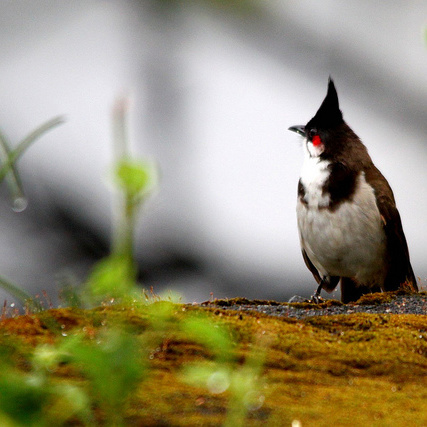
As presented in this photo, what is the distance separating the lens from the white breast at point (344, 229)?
4.84m

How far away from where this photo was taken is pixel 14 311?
2.99 m

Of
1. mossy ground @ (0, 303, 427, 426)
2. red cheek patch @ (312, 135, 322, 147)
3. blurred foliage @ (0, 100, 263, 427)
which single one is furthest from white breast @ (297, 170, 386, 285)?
blurred foliage @ (0, 100, 263, 427)

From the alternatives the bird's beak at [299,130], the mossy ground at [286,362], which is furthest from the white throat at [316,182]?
the mossy ground at [286,362]

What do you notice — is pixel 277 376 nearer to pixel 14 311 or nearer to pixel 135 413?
pixel 135 413

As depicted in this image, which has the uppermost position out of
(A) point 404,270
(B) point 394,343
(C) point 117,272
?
(A) point 404,270

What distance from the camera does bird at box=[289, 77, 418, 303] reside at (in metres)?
4.86

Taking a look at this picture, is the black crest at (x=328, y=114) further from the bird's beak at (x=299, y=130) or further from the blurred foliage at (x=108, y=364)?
the blurred foliage at (x=108, y=364)

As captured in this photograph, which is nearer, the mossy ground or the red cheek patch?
the mossy ground

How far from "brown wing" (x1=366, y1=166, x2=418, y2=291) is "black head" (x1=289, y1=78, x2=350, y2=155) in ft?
1.36

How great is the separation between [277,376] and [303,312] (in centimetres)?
143

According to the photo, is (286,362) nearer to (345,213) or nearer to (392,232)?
(345,213)

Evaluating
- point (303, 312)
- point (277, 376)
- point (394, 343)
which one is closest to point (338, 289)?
point (303, 312)

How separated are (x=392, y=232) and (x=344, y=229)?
16.3 inches

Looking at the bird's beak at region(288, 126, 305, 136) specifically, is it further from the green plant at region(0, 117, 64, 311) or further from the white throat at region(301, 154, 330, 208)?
the green plant at region(0, 117, 64, 311)
